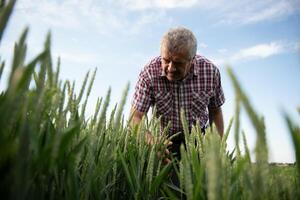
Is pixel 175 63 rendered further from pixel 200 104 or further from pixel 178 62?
pixel 200 104

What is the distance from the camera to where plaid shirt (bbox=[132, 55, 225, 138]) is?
3.76 meters

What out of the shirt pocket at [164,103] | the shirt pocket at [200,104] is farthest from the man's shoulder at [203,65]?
the shirt pocket at [164,103]

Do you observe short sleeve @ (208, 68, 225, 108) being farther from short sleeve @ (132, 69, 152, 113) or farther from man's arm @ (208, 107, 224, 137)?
short sleeve @ (132, 69, 152, 113)

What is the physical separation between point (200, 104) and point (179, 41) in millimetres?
820

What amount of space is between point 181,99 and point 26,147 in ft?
10.7

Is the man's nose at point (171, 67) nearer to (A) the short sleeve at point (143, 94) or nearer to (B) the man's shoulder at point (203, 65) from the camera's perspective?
(A) the short sleeve at point (143, 94)

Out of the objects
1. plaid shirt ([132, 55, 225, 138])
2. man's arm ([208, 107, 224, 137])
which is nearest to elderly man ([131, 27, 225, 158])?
plaid shirt ([132, 55, 225, 138])

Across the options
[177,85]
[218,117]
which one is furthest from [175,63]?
[218,117]

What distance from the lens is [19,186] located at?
24.0 inches

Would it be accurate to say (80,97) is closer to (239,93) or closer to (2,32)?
(2,32)

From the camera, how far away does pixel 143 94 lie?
375 centimetres

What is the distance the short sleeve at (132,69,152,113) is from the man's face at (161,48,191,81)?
1.06ft

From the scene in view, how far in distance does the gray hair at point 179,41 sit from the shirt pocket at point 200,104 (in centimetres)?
52

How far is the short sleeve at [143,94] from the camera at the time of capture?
3.73m
